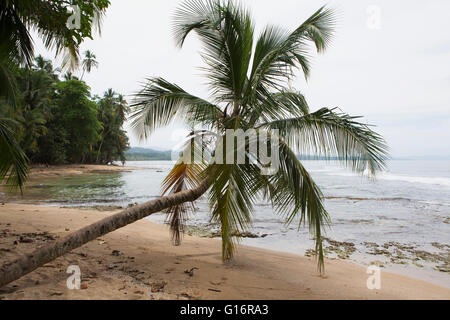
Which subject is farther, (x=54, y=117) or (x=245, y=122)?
(x=54, y=117)

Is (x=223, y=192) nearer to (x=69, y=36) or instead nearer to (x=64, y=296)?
(x=64, y=296)

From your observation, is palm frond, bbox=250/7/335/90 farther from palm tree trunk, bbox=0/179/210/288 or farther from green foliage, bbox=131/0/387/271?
palm tree trunk, bbox=0/179/210/288

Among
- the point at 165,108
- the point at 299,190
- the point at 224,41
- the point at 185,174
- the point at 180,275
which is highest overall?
the point at 224,41

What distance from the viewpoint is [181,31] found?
5.36 meters

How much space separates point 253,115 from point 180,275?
9.28 feet

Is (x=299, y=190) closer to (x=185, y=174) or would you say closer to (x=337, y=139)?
(x=337, y=139)

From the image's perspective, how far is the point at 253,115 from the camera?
184 inches

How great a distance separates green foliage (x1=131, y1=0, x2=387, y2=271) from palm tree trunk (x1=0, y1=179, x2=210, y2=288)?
876mm

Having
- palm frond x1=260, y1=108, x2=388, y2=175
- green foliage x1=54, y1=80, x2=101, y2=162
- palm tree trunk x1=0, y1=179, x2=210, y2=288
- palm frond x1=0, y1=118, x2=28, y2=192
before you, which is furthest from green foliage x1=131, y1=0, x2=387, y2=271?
green foliage x1=54, y1=80, x2=101, y2=162

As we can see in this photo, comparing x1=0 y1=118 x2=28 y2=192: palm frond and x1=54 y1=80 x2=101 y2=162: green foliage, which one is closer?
x1=0 y1=118 x2=28 y2=192: palm frond

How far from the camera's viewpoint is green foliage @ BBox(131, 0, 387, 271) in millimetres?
3801

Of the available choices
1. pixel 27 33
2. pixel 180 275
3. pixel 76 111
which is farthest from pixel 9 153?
pixel 76 111

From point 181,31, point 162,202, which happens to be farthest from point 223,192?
point 181,31
